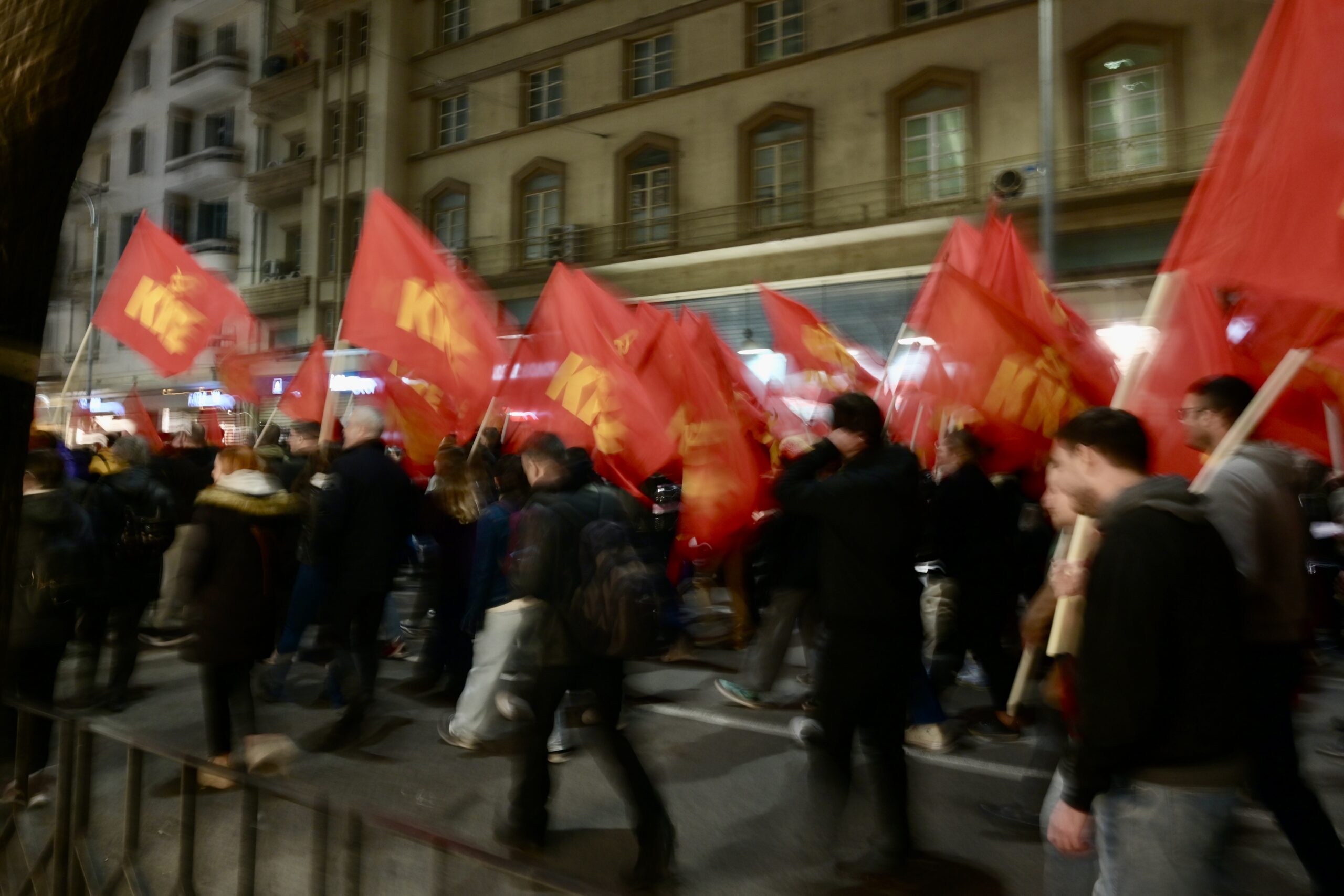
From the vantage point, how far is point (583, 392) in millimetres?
7656

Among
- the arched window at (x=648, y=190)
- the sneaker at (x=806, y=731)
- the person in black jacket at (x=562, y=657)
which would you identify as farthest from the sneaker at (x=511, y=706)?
the arched window at (x=648, y=190)

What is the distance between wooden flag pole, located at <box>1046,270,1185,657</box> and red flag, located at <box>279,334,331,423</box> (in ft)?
25.6

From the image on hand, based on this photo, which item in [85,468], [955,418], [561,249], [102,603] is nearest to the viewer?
[102,603]

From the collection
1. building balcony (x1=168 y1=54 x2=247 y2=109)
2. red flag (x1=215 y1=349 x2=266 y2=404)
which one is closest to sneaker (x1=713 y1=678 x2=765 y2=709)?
red flag (x1=215 y1=349 x2=266 y2=404)

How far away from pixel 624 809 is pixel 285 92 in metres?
28.0

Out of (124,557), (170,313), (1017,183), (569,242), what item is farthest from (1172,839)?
(569,242)

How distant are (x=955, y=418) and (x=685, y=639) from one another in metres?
2.95

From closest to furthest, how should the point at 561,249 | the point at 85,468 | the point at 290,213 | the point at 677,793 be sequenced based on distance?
the point at 677,793, the point at 85,468, the point at 561,249, the point at 290,213

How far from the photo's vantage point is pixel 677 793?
16.8 feet

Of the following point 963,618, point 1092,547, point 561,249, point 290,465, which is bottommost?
point 963,618

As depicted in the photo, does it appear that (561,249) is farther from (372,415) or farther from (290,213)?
(372,415)

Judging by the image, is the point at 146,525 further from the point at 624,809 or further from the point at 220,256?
the point at 220,256

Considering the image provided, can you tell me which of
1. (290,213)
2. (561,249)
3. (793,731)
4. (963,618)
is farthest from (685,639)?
(290,213)

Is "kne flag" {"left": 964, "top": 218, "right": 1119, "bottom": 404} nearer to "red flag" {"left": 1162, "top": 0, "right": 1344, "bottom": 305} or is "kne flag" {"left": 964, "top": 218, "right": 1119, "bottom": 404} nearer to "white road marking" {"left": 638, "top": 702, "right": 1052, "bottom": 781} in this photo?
"white road marking" {"left": 638, "top": 702, "right": 1052, "bottom": 781}
